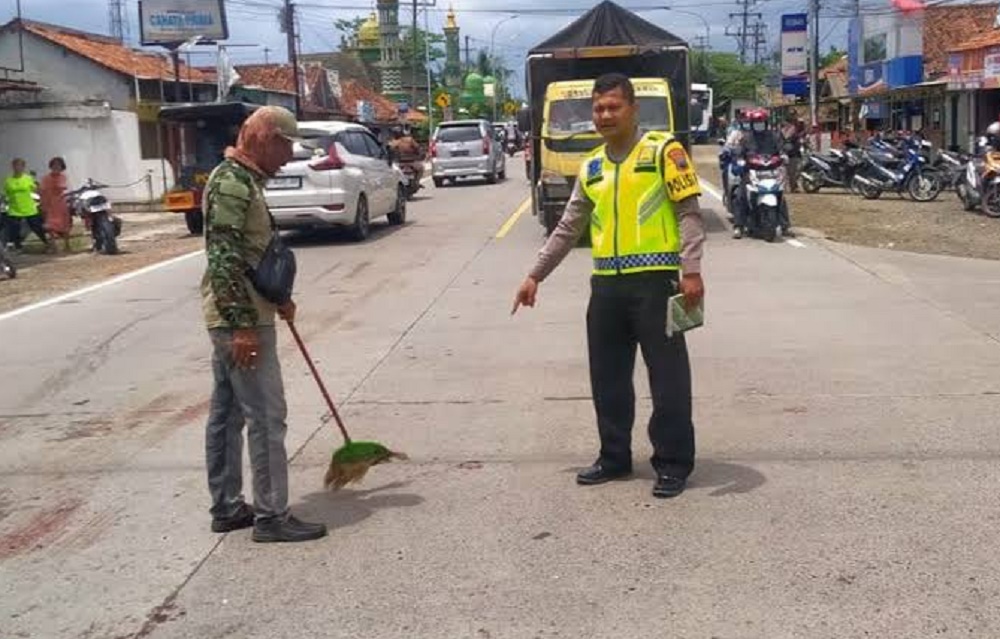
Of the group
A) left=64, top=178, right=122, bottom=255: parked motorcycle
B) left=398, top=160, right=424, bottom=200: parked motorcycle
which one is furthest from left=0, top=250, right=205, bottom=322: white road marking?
left=398, top=160, right=424, bottom=200: parked motorcycle

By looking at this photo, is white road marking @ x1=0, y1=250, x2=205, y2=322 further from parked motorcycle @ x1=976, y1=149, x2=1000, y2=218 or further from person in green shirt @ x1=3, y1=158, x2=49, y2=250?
parked motorcycle @ x1=976, y1=149, x2=1000, y2=218

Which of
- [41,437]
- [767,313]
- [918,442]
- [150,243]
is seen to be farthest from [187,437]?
[150,243]

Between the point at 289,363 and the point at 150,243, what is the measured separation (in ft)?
39.4

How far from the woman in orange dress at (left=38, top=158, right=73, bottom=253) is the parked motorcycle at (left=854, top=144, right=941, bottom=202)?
47.9 feet

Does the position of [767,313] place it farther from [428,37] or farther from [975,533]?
[428,37]

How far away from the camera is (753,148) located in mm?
16719

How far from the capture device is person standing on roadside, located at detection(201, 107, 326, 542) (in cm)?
469

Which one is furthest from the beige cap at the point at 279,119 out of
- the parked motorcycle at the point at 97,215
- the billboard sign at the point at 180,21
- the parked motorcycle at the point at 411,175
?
the billboard sign at the point at 180,21

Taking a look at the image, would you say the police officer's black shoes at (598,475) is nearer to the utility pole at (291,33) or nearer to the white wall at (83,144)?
the white wall at (83,144)

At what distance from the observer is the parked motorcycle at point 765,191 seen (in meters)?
16.1

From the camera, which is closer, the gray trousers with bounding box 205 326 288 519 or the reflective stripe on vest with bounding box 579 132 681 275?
the gray trousers with bounding box 205 326 288 519

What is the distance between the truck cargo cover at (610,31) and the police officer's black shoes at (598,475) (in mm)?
14094

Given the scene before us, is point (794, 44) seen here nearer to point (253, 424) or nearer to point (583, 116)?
point (583, 116)

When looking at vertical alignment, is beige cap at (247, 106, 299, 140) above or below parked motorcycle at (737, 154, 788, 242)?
above
